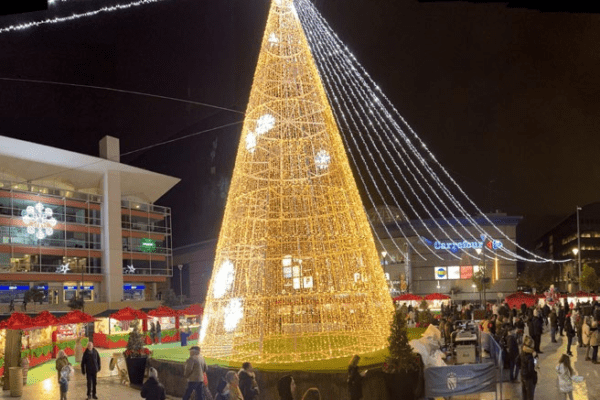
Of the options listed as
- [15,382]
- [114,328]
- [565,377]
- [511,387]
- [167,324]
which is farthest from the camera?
[167,324]

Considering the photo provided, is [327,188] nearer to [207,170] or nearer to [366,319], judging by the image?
[366,319]

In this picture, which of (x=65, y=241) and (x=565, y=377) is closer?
(x=565, y=377)

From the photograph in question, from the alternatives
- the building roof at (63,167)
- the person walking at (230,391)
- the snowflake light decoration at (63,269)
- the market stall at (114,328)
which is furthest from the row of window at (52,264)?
the person walking at (230,391)

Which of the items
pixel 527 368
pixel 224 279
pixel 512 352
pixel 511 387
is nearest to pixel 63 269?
pixel 224 279

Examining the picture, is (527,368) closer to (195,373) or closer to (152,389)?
(195,373)

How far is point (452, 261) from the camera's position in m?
80.3

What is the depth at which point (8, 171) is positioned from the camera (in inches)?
2282

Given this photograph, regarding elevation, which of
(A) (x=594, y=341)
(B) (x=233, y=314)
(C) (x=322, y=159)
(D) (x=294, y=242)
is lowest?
(A) (x=594, y=341)

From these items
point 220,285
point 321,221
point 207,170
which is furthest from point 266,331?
point 207,170

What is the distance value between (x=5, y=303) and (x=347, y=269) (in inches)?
1819

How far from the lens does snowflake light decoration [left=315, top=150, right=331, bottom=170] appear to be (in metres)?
16.7

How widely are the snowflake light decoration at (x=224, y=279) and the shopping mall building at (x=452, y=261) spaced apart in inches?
2481

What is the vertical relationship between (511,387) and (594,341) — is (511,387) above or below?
below

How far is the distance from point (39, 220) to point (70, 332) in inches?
988
